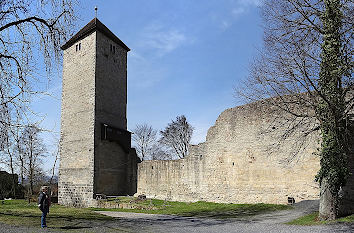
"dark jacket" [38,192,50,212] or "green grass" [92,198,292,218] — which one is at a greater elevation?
"dark jacket" [38,192,50,212]

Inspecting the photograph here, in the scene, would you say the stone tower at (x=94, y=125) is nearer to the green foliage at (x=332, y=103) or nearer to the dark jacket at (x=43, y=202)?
the dark jacket at (x=43, y=202)

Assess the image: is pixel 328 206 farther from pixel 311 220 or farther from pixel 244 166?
pixel 244 166

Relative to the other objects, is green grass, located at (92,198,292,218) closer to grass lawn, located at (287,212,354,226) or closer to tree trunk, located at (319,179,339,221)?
grass lawn, located at (287,212,354,226)

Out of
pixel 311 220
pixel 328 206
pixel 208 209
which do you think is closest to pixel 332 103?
pixel 328 206

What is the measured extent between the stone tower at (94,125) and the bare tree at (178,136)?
52.8 feet

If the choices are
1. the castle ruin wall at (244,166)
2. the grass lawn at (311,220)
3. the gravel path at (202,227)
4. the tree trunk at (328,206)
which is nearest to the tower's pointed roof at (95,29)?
the castle ruin wall at (244,166)

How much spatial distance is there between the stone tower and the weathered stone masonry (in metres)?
3.39

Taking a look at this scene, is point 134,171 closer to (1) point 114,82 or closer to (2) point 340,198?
(1) point 114,82

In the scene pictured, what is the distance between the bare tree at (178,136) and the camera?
38.2m

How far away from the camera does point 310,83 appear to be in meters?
9.40

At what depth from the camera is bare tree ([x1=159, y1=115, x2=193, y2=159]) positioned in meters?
38.2

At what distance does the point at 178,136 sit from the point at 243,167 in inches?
922

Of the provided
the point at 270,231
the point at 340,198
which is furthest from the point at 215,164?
the point at 270,231

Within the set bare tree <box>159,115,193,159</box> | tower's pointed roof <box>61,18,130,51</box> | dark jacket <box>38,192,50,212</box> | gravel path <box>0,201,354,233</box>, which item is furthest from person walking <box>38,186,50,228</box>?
bare tree <box>159,115,193,159</box>
